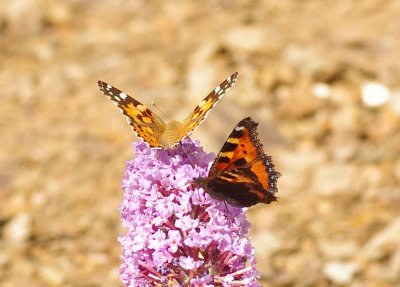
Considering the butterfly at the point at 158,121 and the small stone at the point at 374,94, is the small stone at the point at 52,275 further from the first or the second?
the small stone at the point at 374,94

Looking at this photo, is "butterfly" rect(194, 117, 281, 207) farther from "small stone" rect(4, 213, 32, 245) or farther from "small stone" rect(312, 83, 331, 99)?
"small stone" rect(312, 83, 331, 99)

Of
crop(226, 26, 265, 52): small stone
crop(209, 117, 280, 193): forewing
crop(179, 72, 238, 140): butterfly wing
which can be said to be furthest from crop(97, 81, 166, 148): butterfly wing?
crop(226, 26, 265, 52): small stone

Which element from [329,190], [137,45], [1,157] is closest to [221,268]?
[329,190]

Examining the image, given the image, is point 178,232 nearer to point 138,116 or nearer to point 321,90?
point 138,116

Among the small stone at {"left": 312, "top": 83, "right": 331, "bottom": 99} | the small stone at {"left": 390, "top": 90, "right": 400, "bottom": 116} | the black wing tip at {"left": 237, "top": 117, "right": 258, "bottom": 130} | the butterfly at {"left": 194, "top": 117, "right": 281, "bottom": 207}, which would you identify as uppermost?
the small stone at {"left": 312, "top": 83, "right": 331, "bottom": 99}

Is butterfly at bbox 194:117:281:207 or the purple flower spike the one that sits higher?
butterfly at bbox 194:117:281:207

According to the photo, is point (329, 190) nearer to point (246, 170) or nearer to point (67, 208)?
point (67, 208)
